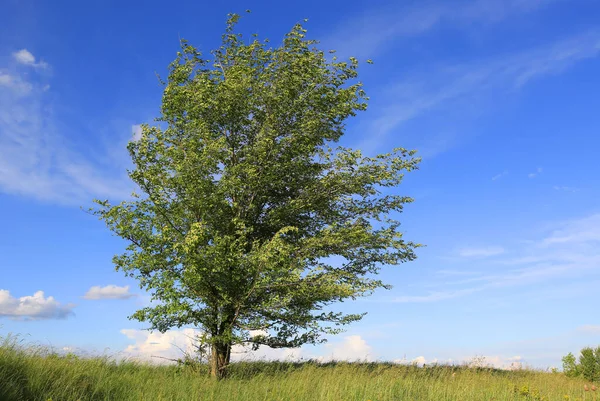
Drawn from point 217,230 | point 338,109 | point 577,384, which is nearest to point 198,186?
point 217,230

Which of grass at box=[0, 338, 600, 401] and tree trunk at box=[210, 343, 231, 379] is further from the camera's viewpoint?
tree trunk at box=[210, 343, 231, 379]

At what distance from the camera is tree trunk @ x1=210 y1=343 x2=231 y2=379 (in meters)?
17.6

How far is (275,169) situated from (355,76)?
582cm

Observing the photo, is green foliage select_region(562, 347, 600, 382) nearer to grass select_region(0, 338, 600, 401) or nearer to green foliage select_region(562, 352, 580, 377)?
green foliage select_region(562, 352, 580, 377)

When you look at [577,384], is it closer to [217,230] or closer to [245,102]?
[217,230]

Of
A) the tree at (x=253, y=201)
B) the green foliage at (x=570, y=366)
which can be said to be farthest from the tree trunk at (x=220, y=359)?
the green foliage at (x=570, y=366)

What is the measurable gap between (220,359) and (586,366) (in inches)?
734

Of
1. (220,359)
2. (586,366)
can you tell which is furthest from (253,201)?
(586,366)

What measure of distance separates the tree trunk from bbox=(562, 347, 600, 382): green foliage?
18.2 m

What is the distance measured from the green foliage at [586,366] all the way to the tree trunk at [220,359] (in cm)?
1823

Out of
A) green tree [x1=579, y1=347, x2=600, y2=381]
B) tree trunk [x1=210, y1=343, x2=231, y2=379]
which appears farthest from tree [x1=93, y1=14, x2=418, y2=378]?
green tree [x1=579, y1=347, x2=600, y2=381]

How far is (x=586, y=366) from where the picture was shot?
2452cm

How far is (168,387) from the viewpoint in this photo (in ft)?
45.3

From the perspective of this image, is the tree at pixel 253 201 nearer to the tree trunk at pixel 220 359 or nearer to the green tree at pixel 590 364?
the tree trunk at pixel 220 359
